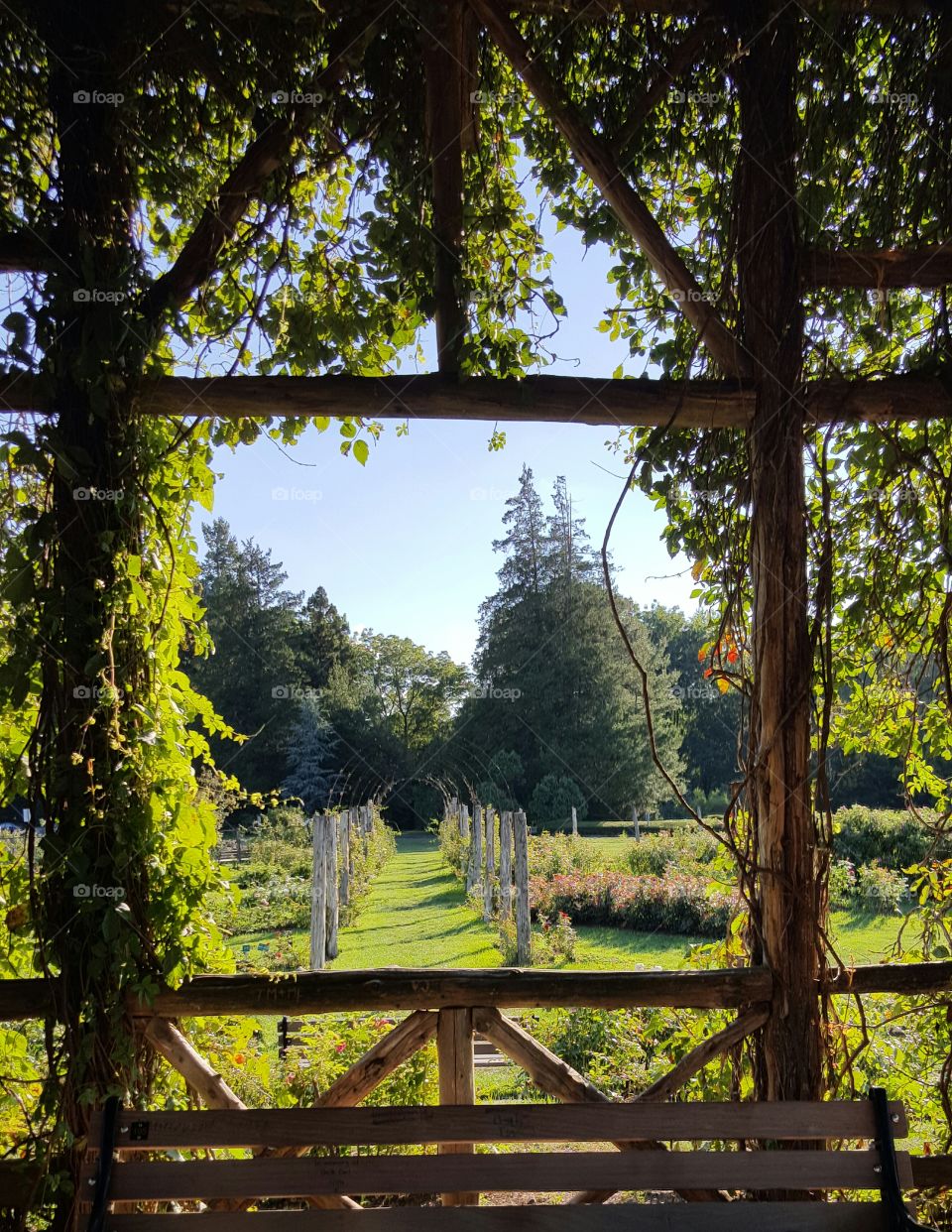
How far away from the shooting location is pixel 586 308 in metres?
2.97

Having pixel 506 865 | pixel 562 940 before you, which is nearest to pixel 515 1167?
pixel 562 940

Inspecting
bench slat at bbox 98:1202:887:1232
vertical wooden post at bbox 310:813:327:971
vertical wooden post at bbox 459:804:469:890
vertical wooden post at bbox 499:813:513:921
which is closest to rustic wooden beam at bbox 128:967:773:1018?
bench slat at bbox 98:1202:887:1232

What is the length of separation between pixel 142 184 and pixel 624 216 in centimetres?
146

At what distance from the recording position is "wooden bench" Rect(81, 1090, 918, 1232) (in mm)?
1705

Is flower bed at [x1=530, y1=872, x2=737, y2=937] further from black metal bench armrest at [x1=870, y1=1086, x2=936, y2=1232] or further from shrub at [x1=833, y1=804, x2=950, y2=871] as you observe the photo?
black metal bench armrest at [x1=870, y1=1086, x2=936, y2=1232]

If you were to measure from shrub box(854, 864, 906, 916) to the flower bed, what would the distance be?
1.63m

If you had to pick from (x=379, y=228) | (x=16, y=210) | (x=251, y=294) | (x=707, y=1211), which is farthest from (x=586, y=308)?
(x=707, y=1211)

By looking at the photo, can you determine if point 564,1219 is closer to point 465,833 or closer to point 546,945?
point 546,945

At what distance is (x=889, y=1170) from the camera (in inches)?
68.2

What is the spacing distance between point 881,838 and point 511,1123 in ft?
32.2

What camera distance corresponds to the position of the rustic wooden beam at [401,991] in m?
2.14

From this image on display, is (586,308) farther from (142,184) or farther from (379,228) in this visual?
(142,184)

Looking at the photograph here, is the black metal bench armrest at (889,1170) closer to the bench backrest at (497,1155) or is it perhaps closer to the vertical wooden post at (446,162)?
the bench backrest at (497,1155)

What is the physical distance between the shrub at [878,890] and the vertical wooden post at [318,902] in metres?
5.70
